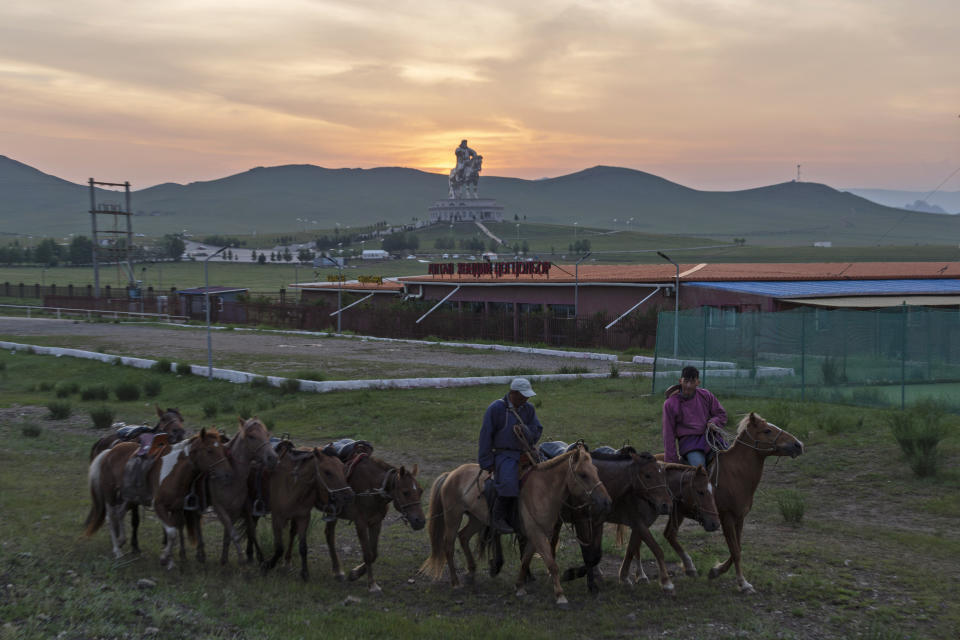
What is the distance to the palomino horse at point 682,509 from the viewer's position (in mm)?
9211

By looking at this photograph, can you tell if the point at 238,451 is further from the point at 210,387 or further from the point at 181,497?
the point at 210,387

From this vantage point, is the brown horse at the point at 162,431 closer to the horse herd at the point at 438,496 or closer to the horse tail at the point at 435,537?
the horse herd at the point at 438,496

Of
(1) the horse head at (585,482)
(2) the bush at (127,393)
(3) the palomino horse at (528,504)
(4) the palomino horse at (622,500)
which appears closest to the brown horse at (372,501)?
(3) the palomino horse at (528,504)

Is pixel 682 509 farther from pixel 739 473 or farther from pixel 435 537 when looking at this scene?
pixel 435 537

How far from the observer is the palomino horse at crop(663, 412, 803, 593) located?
963 centimetres

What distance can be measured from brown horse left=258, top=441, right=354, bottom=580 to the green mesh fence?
51.1 ft

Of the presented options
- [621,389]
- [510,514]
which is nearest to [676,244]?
[621,389]

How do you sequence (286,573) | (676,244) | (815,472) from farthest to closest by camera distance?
(676,244), (815,472), (286,573)

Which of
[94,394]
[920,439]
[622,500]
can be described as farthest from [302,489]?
[94,394]

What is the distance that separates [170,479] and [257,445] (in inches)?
47.8

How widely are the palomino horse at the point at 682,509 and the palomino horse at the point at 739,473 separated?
18cm

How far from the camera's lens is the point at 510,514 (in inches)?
376

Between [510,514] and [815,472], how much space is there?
8.13m

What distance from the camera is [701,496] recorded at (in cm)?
928
